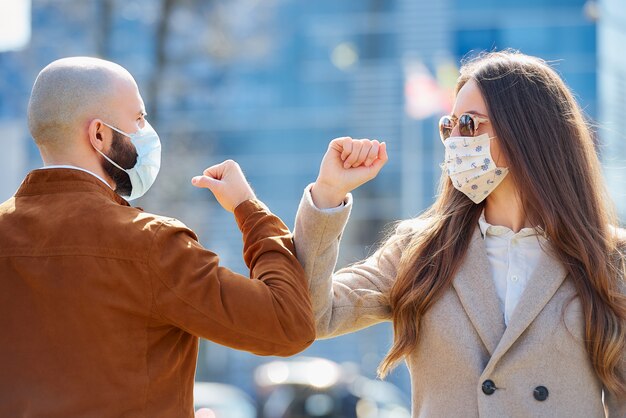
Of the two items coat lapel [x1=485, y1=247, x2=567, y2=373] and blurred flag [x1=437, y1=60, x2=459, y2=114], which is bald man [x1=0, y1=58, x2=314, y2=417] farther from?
blurred flag [x1=437, y1=60, x2=459, y2=114]

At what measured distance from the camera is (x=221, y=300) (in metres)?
3.15

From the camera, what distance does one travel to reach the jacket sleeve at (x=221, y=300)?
10.2ft

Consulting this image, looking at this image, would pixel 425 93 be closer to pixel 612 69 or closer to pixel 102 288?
pixel 612 69

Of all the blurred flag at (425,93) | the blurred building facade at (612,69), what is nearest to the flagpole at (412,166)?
the blurred flag at (425,93)

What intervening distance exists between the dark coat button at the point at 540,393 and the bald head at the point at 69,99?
5.48ft

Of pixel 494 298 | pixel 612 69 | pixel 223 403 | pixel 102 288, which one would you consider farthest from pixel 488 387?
pixel 612 69

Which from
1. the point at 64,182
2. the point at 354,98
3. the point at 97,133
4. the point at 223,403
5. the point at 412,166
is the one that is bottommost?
the point at 223,403

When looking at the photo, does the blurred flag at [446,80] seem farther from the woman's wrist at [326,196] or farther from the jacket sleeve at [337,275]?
the woman's wrist at [326,196]

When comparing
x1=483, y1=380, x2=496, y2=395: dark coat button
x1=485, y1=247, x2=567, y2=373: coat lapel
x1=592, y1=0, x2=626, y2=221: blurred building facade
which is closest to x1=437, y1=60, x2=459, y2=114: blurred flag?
x1=592, y1=0, x2=626, y2=221: blurred building facade

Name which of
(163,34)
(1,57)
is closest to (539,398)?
(163,34)

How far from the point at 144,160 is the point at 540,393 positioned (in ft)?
5.00

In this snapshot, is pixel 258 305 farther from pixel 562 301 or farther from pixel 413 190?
pixel 413 190

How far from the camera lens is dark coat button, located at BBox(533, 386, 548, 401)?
11.9 ft

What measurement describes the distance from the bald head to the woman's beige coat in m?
0.83
